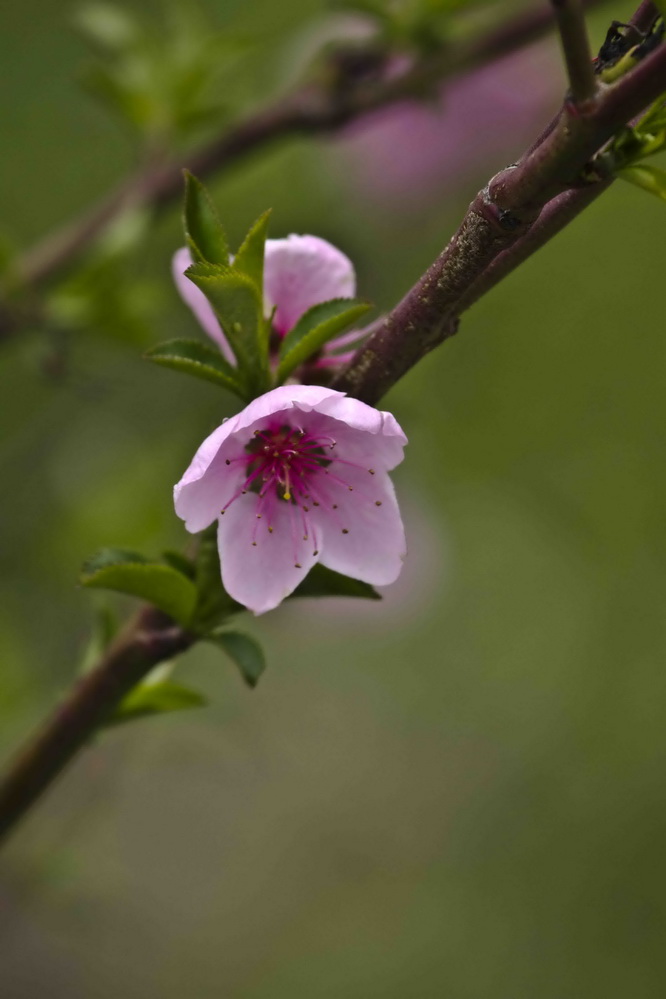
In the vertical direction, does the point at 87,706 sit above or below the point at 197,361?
below

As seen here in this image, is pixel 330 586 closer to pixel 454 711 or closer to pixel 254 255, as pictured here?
pixel 254 255

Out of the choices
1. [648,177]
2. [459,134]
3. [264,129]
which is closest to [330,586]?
[648,177]

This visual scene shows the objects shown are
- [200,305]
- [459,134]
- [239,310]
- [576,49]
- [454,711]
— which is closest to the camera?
[576,49]

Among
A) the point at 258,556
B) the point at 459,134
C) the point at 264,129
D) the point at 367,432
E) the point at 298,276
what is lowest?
the point at 258,556

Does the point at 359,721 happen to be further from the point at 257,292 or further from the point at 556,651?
the point at 257,292

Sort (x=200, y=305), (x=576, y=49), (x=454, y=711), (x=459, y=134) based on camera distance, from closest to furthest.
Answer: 1. (x=576, y=49)
2. (x=200, y=305)
3. (x=459, y=134)
4. (x=454, y=711)

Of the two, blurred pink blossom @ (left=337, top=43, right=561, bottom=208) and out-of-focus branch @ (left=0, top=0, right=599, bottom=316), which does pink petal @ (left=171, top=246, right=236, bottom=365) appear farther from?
blurred pink blossom @ (left=337, top=43, right=561, bottom=208)

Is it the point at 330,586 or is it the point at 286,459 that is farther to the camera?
the point at 286,459

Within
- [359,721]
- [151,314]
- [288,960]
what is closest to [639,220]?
[359,721]
